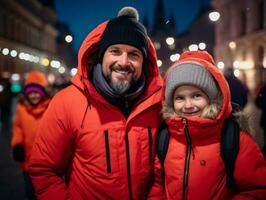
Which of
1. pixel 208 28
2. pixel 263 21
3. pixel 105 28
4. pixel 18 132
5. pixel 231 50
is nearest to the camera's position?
pixel 105 28

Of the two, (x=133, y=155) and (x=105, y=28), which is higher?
(x=105, y=28)

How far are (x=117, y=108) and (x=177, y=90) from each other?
0.48 metres

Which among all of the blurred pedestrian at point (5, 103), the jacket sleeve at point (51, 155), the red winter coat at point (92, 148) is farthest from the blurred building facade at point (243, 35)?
the jacket sleeve at point (51, 155)

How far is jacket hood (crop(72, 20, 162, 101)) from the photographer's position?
2535 millimetres

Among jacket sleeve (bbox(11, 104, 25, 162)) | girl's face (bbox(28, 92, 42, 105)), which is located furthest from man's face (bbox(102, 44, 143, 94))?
girl's face (bbox(28, 92, 42, 105))

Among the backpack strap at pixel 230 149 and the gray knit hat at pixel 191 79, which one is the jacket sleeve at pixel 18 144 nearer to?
the gray knit hat at pixel 191 79

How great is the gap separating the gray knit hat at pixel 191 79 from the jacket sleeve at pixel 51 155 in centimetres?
78

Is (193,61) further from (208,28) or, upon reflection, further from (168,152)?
(208,28)

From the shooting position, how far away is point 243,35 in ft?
112

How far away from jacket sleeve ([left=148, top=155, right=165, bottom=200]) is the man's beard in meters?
0.55

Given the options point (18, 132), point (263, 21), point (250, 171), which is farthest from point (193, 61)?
point (263, 21)

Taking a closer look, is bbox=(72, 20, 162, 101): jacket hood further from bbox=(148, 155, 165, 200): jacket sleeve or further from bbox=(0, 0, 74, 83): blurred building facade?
bbox=(0, 0, 74, 83): blurred building facade

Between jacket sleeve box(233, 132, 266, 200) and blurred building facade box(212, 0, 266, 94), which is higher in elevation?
blurred building facade box(212, 0, 266, 94)

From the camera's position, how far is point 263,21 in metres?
29.5
